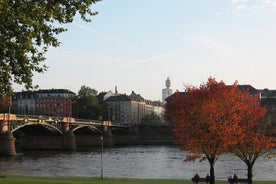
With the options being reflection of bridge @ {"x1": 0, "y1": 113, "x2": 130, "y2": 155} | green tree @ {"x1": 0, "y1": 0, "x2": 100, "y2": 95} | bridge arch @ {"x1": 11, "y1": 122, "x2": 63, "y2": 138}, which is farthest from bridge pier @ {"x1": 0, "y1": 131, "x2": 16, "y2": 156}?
green tree @ {"x1": 0, "y1": 0, "x2": 100, "y2": 95}

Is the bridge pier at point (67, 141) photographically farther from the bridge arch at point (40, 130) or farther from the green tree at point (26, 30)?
the green tree at point (26, 30)

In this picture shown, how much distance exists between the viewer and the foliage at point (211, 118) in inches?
1644

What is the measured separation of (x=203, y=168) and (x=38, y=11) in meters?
49.5

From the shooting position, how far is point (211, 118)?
4197 centimetres

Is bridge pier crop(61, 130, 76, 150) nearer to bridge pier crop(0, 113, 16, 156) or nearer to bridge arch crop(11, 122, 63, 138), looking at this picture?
bridge arch crop(11, 122, 63, 138)

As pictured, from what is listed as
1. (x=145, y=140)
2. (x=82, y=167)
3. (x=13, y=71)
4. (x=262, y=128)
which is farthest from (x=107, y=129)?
(x=13, y=71)

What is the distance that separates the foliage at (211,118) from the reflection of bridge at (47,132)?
54.5 meters

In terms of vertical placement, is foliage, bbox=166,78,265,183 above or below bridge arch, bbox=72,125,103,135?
above

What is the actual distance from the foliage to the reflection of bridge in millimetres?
54507

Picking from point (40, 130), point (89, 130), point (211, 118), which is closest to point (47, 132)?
point (40, 130)

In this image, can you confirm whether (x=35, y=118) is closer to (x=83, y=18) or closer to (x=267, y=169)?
(x=267, y=169)

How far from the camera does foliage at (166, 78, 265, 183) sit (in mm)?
41750

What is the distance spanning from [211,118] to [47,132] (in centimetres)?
8359

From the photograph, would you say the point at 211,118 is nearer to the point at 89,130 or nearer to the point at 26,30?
the point at 26,30
